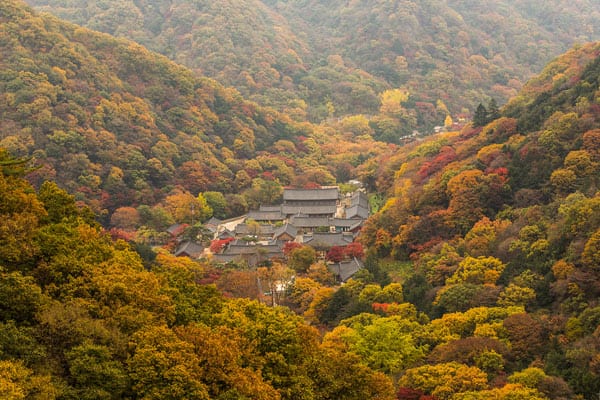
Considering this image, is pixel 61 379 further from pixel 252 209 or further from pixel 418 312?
pixel 252 209

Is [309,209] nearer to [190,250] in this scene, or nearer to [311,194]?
[311,194]

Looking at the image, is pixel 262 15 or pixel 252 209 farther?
pixel 262 15

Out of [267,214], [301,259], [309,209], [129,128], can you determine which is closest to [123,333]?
[301,259]

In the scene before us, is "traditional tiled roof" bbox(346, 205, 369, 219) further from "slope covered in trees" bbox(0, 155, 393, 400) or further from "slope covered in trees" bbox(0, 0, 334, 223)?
"slope covered in trees" bbox(0, 155, 393, 400)

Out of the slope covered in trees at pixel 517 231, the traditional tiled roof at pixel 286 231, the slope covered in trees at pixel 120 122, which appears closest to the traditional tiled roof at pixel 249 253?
the traditional tiled roof at pixel 286 231

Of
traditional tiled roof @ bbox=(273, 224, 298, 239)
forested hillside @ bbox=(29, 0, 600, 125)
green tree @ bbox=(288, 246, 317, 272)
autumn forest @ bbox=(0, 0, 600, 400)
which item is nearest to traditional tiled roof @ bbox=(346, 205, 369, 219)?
autumn forest @ bbox=(0, 0, 600, 400)

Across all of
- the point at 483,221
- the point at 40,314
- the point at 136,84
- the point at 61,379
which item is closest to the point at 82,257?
the point at 40,314
